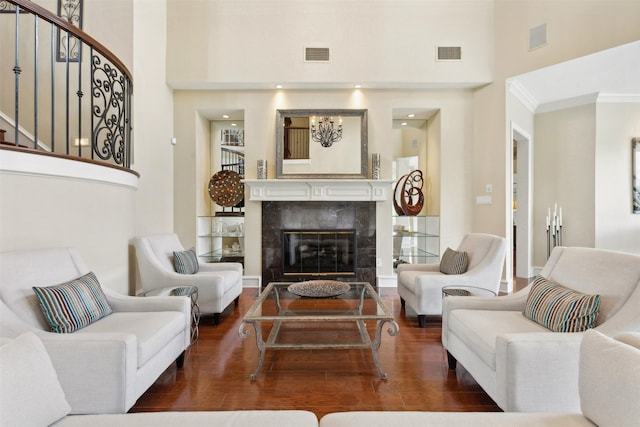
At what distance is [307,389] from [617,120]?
611 cm

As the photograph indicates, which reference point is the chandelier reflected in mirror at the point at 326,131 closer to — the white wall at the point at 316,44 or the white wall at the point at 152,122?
the white wall at the point at 316,44

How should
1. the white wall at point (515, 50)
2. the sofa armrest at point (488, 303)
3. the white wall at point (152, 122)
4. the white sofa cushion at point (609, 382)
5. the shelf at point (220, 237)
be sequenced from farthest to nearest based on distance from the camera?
the shelf at point (220, 237) → the white wall at point (152, 122) → the white wall at point (515, 50) → the sofa armrest at point (488, 303) → the white sofa cushion at point (609, 382)

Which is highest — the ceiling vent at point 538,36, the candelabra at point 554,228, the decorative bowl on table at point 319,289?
the ceiling vent at point 538,36

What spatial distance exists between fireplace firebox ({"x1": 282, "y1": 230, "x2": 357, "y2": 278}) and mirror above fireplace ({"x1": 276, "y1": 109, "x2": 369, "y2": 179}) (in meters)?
0.91

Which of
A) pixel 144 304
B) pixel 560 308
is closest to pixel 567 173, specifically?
pixel 560 308

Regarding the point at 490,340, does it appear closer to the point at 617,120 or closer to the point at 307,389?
the point at 307,389

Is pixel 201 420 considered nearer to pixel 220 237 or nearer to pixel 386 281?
pixel 386 281

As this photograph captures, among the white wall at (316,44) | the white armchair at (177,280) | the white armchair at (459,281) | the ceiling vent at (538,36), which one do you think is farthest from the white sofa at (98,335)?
the ceiling vent at (538,36)

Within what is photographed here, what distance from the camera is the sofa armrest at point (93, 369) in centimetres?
160

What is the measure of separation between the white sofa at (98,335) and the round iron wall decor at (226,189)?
2931 millimetres

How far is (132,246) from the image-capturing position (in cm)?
353

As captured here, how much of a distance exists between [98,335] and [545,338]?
7.40 feet

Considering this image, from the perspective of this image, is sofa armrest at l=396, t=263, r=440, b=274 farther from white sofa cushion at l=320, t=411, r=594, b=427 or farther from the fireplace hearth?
white sofa cushion at l=320, t=411, r=594, b=427

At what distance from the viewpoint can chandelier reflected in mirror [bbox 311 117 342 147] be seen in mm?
4914
